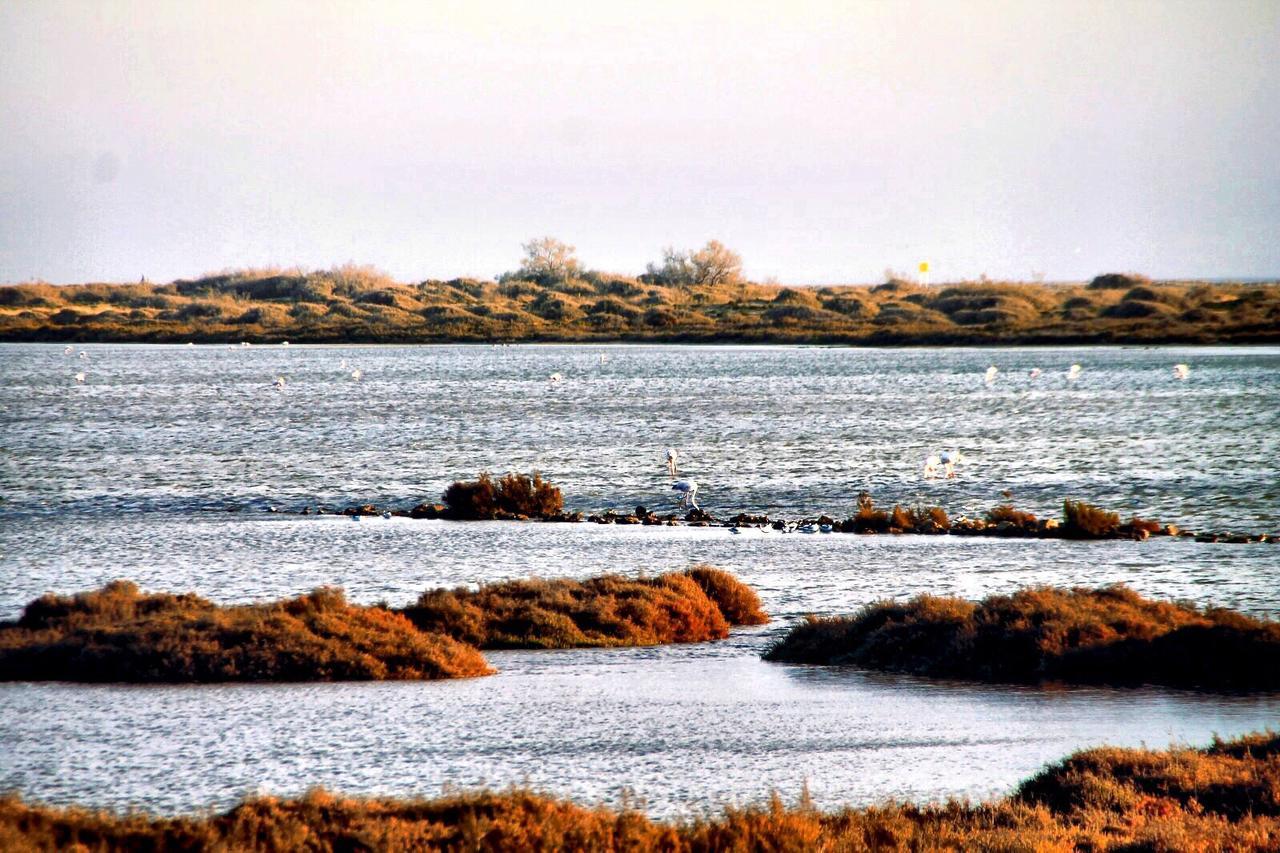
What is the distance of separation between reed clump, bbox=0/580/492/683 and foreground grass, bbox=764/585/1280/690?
4.10m

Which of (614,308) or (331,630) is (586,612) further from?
(614,308)

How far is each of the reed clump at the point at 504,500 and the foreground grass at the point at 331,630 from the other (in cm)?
1153

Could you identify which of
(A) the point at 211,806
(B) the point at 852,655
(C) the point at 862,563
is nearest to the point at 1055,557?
(C) the point at 862,563

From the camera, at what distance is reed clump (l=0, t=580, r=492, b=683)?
14.5 m

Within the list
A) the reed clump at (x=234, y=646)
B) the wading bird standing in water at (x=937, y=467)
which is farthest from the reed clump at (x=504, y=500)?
the reed clump at (x=234, y=646)

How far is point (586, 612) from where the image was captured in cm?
1725

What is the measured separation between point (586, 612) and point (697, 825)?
8604mm

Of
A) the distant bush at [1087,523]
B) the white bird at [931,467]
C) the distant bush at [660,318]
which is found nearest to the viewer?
the distant bush at [1087,523]

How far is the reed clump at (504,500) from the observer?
97.0 feet

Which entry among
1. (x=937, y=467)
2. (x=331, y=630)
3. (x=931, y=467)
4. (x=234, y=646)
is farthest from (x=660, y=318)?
(x=234, y=646)

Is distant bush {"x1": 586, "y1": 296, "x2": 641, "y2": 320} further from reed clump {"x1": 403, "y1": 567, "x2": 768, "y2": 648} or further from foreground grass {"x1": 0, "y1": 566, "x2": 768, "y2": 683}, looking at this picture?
foreground grass {"x1": 0, "y1": 566, "x2": 768, "y2": 683}

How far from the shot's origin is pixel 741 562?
22641mm

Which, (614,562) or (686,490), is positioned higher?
(686,490)

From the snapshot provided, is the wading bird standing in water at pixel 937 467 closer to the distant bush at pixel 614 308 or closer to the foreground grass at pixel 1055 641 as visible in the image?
the foreground grass at pixel 1055 641
